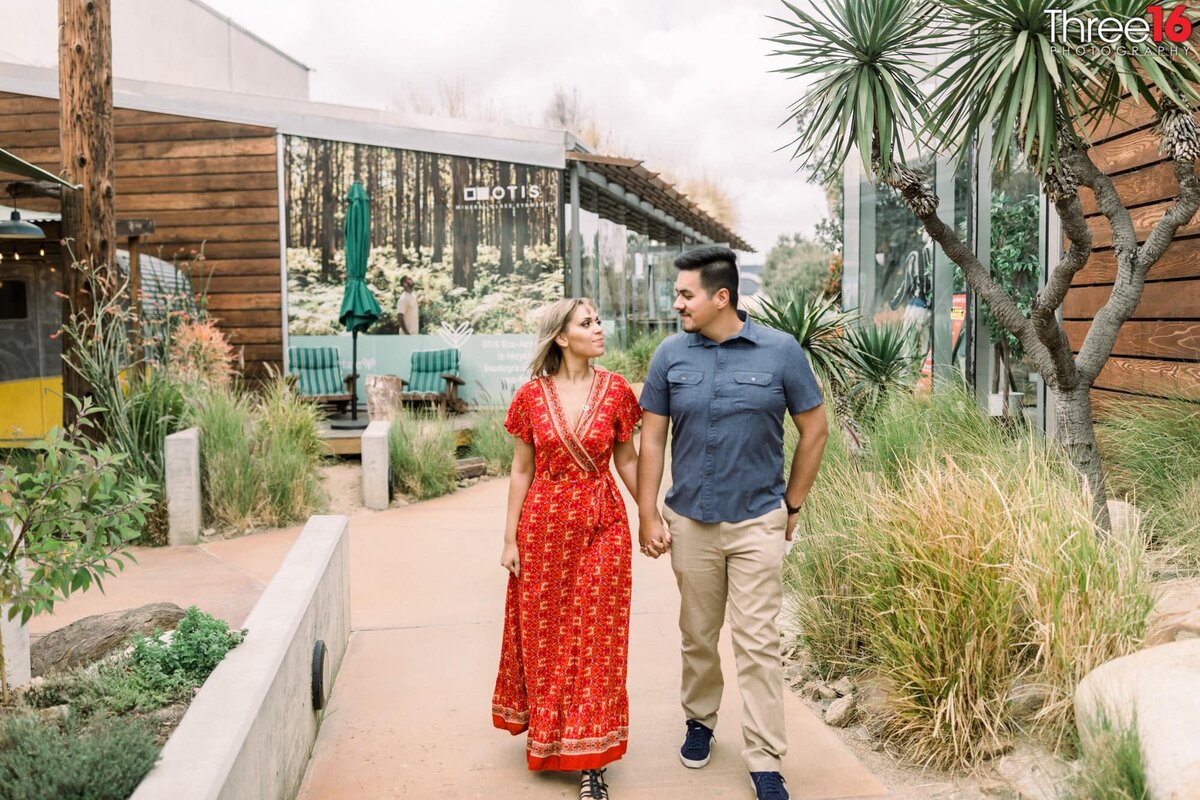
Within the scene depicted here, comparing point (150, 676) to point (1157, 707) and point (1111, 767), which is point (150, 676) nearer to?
point (1111, 767)

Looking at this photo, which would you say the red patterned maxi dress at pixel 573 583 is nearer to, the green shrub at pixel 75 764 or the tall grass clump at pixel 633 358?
the green shrub at pixel 75 764

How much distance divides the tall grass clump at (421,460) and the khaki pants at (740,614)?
248 inches

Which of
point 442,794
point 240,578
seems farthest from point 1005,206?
point 442,794

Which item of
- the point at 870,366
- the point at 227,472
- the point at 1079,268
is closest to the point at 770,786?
the point at 1079,268

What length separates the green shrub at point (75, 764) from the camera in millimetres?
2531

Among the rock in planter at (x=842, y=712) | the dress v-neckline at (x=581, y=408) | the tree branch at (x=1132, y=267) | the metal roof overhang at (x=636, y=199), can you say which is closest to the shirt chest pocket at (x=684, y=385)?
the dress v-neckline at (x=581, y=408)

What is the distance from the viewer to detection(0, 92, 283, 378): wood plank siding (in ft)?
45.9

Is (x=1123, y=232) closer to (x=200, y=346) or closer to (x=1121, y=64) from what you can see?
(x=1121, y=64)

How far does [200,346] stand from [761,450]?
8.86 meters

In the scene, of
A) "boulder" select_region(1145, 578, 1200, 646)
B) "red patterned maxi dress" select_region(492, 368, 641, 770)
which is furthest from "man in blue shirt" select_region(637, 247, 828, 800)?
"boulder" select_region(1145, 578, 1200, 646)

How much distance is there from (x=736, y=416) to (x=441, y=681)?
6.80 feet

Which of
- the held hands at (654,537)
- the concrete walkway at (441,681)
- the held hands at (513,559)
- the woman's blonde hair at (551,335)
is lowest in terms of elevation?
the concrete walkway at (441,681)

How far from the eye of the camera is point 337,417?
13117 mm

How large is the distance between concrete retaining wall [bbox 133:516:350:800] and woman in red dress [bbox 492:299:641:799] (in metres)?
0.73
